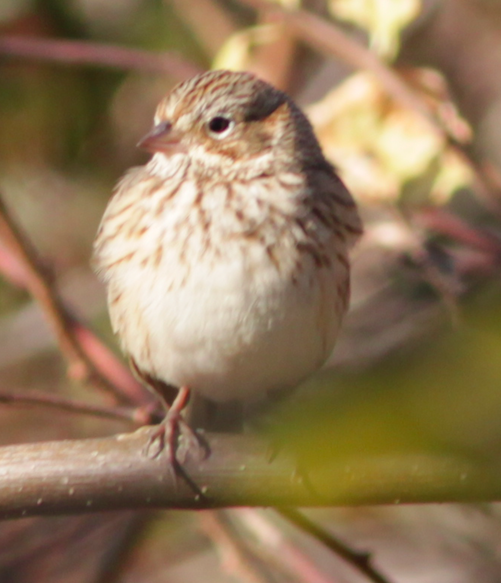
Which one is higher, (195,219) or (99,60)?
(99,60)

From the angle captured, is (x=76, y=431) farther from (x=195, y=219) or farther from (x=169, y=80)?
(x=195, y=219)

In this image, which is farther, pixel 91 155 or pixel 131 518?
pixel 91 155

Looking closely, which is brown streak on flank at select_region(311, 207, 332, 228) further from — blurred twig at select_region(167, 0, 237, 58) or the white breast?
blurred twig at select_region(167, 0, 237, 58)

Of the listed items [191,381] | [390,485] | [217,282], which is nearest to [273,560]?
[191,381]

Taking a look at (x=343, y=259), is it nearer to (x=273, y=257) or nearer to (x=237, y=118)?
(x=273, y=257)

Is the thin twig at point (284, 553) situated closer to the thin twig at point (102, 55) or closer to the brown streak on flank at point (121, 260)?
the brown streak on flank at point (121, 260)

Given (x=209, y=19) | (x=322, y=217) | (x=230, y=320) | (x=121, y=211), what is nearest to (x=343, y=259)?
(x=322, y=217)
